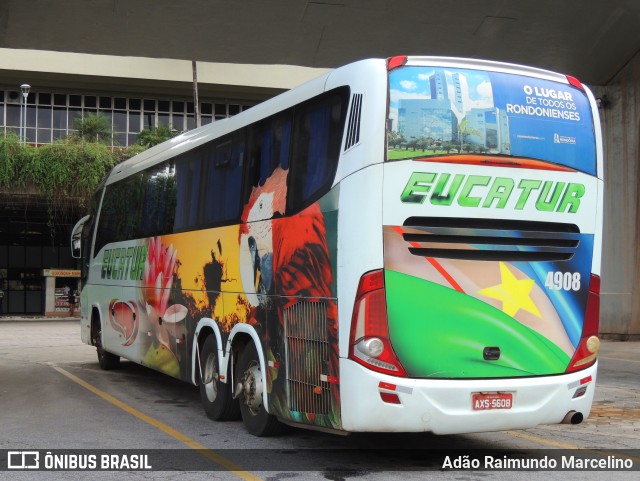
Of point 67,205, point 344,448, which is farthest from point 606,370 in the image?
point 67,205

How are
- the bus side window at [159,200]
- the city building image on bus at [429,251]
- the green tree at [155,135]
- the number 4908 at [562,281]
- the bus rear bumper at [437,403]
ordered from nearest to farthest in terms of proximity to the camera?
1. the bus rear bumper at [437,403]
2. the city building image on bus at [429,251]
3. the number 4908 at [562,281]
4. the bus side window at [159,200]
5. the green tree at [155,135]

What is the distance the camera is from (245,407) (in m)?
9.02

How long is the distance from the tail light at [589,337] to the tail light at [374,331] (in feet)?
5.82

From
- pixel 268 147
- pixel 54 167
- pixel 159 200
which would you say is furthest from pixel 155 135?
pixel 268 147

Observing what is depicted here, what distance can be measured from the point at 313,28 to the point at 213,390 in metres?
8.39

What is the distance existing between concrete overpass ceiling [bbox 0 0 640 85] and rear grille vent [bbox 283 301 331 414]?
28.8ft

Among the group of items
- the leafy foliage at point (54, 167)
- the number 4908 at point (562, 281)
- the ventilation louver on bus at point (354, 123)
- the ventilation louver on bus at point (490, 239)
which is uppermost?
the leafy foliage at point (54, 167)

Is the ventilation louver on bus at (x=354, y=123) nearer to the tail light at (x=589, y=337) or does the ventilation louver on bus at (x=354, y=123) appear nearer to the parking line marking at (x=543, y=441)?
the tail light at (x=589, y=337)

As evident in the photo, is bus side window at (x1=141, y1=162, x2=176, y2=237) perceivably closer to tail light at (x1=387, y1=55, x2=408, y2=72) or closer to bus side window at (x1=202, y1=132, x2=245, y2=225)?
bus side window at (x1=202, y1=132, x2=245, y2=225)

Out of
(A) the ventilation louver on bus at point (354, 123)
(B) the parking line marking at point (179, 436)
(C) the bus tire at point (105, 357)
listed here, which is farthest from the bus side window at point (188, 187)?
(C) the bus tire at point (105, 357)

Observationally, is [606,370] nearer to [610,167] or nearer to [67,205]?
[610,167]

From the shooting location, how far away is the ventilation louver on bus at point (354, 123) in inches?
278

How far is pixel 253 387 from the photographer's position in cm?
871

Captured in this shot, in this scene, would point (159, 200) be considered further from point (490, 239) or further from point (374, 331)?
point (490, 239)
